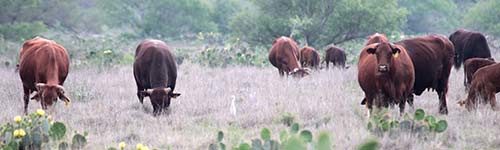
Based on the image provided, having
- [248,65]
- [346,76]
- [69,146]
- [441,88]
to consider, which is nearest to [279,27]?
[248,65]

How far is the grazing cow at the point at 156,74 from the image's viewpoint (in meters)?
11.1

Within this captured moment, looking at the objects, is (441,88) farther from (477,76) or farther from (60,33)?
(60,33)

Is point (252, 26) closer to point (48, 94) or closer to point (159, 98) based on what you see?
point (159, 98)

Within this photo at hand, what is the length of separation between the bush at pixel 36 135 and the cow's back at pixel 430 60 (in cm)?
534

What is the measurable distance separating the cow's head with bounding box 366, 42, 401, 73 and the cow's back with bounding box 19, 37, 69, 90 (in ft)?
16.4

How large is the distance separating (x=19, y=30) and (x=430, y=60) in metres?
21.1

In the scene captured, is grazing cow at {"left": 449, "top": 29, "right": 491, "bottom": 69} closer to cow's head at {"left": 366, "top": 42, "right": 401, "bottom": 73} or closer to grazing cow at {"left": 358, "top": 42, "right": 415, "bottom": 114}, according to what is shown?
grazing cow at {"left": 358, "top": 42, "right": 415, "bottom": 114}

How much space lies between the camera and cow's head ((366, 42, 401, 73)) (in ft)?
29.8

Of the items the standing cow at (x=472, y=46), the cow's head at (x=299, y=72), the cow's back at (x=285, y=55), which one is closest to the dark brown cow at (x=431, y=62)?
the standing cow at (x=472, y=46)

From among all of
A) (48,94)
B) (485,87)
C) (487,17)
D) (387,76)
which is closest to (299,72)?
(485,87)

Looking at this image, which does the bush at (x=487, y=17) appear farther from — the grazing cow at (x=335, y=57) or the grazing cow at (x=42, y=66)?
the grazing cow at (x=42, y=66)

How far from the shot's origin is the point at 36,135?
24.5 ft

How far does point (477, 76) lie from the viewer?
10.8 meters

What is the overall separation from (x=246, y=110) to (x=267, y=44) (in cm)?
1639
